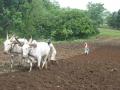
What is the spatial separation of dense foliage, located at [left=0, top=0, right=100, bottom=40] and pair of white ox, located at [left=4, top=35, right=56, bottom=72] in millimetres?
27643

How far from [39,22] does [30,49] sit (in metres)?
35.8

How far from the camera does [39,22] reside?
51.0 meters

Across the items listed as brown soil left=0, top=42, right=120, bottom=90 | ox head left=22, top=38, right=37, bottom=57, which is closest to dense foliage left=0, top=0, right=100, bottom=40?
brown soil left=0, top=42, right=120, bottom=90

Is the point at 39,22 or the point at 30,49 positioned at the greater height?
the point at 39,22

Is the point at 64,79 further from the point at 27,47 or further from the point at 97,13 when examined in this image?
the point at 97,13

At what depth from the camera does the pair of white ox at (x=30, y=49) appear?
15.3m

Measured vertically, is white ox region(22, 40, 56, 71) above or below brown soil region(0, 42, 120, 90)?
above

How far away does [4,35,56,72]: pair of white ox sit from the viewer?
15.3 meters

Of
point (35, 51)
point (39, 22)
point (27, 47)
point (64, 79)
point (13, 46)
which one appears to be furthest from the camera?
point (39, 22)

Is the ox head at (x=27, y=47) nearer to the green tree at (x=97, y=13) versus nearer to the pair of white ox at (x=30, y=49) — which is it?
the pair of white ox at (x=30, y=49)

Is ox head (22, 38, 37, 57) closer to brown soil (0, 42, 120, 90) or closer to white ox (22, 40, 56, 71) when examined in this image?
white ox (22, 40, 56, 71)

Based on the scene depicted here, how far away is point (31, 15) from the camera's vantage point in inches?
1944

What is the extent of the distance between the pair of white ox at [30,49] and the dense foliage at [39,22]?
27643mm

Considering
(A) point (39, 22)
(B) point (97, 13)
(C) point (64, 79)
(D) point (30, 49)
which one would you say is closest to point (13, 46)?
(D) point (30, 49)
